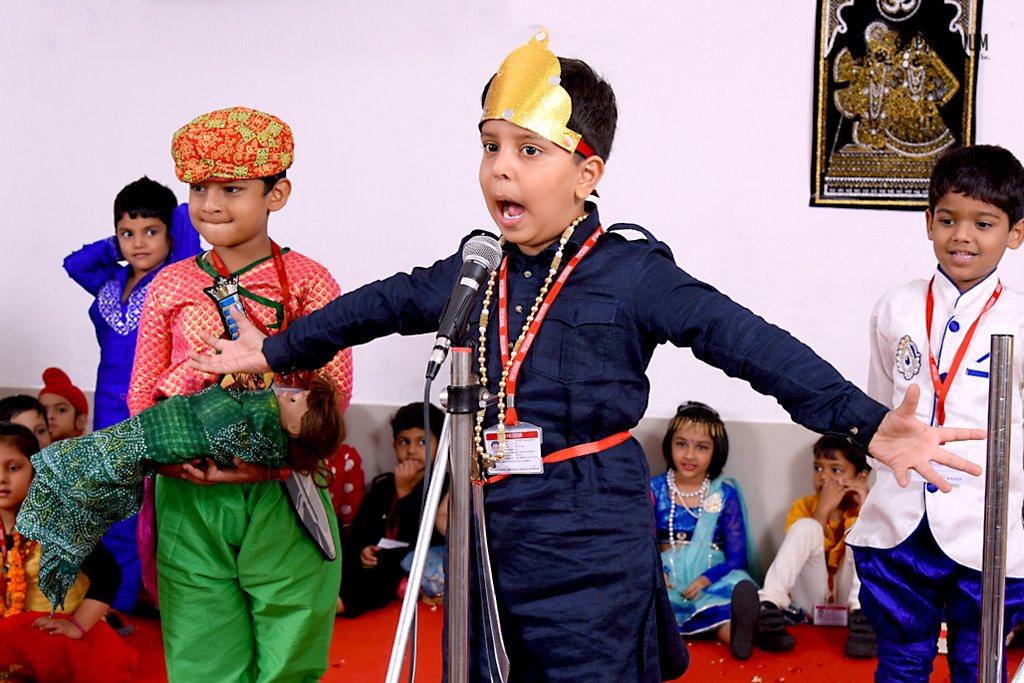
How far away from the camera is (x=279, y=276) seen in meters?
2.63

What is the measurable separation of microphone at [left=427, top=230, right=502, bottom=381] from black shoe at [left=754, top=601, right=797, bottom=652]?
7.95 feet

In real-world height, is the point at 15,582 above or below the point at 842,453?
below

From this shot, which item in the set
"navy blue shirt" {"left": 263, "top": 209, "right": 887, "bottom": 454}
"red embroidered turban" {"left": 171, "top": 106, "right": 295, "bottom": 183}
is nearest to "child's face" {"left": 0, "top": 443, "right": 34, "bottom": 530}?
"red embroidered turban" {"left": 171, "top": 106, "right": 295, "bottom": 183}

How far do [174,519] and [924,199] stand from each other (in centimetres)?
284

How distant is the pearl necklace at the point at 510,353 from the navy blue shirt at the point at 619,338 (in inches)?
0.6

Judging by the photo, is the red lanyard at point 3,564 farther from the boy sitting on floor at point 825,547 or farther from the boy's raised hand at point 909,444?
the boy's raised hand at point 909,444

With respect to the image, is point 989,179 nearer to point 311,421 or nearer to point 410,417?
point 311,421

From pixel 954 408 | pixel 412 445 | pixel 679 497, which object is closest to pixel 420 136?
pixel 412 445

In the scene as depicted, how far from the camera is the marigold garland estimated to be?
3414mm

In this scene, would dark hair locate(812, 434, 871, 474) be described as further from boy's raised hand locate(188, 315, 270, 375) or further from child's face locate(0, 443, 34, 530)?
child's face locate(0, 443, 34, 530)

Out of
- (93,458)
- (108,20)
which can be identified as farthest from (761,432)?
(108,20)

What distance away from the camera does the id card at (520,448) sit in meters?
1.95

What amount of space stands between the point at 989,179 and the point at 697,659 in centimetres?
180

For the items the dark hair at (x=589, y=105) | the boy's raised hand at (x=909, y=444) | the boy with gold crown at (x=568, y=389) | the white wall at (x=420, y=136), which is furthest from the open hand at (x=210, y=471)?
the white wall at (x=420, y=136)
